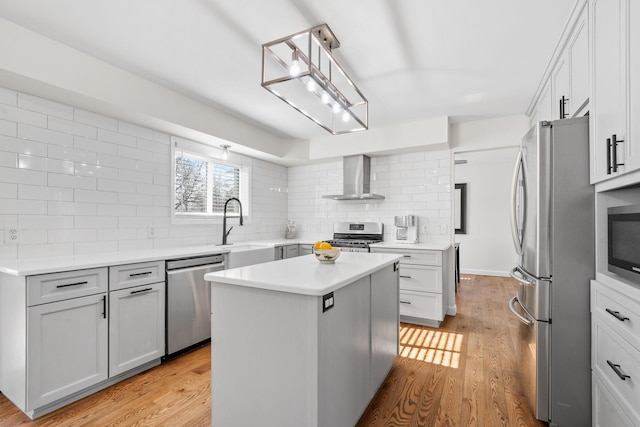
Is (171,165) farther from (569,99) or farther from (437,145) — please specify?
(569,99)

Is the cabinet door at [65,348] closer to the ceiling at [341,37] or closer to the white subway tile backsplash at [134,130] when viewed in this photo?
the white subway tile backsplash at [134,130]

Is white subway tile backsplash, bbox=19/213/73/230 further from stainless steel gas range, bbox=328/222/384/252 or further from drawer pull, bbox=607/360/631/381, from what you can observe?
drawer pull, bbox=607/360/631/381

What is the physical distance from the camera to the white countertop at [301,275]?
138 cm

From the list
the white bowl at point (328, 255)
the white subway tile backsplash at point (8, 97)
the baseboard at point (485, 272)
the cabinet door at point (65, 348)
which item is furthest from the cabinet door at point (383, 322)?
the baseboard at point (485, 272)

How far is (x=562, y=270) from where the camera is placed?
65.6 inches

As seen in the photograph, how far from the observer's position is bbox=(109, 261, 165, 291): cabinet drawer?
2.18 metres

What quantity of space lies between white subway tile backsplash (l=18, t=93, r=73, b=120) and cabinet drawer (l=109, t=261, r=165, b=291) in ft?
→ 4.32

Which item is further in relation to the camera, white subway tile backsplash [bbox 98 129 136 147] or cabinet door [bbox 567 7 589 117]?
white subway tile backsplash [bbox 98 129 136 147]

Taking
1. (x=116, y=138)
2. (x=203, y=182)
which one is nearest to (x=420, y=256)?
(x=203, y=182)

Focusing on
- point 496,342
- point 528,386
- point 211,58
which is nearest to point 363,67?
point 211,58

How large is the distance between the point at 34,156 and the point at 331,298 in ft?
8.13

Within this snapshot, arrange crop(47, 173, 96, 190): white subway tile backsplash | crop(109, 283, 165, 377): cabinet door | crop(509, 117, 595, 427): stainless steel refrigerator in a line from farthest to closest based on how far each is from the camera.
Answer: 1. crop(47, 173, 96, 190): white subway tile backsplash
2. crop(109, 283, 165, 377): cabinet door
3. crop(509, 117, 595, 427): stainless steel refrigerator

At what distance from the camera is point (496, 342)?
2.94 m

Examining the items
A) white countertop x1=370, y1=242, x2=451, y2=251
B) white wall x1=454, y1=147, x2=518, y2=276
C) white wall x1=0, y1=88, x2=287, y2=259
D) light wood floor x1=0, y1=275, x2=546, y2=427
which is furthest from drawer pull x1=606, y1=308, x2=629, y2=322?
white wall x1=454, y1=147, x2=518, y2=276
